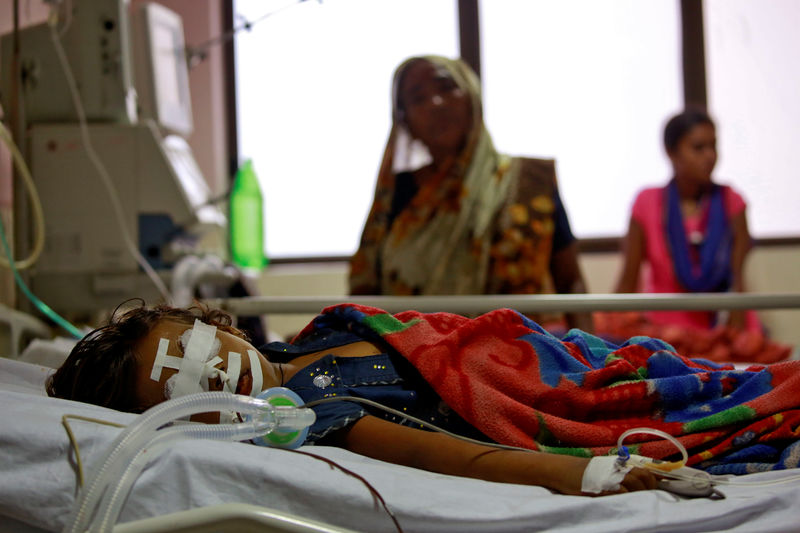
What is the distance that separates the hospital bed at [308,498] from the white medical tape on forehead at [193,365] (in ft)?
0.61

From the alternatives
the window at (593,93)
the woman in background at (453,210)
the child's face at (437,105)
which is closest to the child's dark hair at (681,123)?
the window at (593,93)

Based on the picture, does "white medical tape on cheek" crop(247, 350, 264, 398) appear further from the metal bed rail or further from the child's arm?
the metal bed rail

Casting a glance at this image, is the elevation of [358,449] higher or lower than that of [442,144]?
lower

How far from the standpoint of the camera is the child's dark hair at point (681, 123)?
10.3 feet

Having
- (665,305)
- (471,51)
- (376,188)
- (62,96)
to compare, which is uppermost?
(471,51)

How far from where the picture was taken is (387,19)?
4133mm

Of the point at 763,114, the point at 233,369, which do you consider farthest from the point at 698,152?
the point at 233,369

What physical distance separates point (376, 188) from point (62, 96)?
3.28 ft

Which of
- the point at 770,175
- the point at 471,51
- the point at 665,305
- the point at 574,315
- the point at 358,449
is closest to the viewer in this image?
the point at 358,449

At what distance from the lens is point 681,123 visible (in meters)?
3.15

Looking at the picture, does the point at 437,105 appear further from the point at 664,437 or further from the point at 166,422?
the point at 166,422

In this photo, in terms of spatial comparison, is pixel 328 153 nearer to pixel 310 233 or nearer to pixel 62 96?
pixel 310 233

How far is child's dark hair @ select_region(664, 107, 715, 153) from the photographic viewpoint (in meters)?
3.13

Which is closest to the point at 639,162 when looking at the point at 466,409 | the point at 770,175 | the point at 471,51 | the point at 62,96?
the point at 770,175
